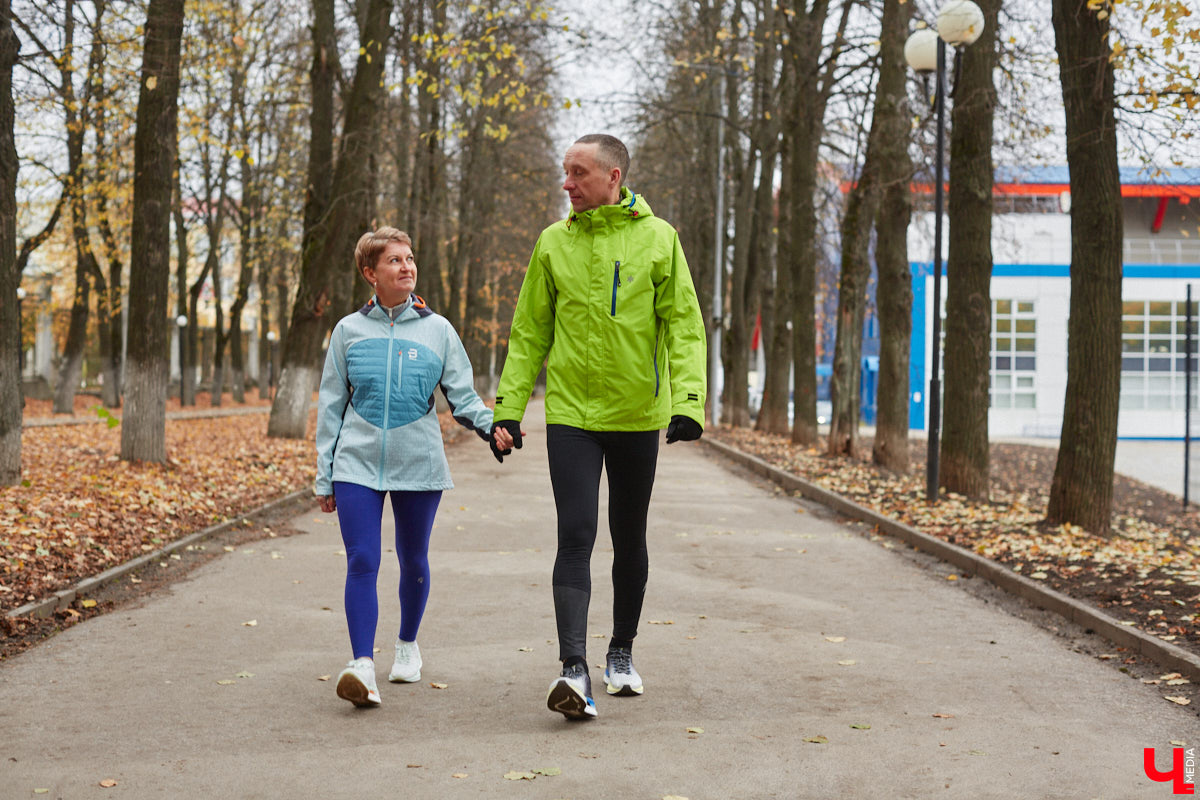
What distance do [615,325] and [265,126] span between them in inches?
1175

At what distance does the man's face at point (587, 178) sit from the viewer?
472 centimetres

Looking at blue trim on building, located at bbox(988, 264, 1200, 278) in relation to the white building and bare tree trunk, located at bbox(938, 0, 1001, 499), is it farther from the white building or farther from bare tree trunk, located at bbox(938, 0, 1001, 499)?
bare tree trunk, located at bbox(938, 0, 1001, 499)

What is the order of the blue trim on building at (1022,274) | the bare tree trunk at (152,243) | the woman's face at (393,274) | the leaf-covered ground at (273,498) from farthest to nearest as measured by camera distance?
1. the blue trim on building at (1022,274)
2. the bare tree trunk at (152,243)
3. the leaf-covered ground at (273,498)
4. the woman's face at (393,274)

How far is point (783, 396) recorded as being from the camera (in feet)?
91.7

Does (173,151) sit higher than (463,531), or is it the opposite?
(173,151)

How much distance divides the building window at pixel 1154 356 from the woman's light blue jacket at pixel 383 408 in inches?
1656

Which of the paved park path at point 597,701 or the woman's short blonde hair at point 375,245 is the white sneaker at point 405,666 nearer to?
the paved park path at point 597,701

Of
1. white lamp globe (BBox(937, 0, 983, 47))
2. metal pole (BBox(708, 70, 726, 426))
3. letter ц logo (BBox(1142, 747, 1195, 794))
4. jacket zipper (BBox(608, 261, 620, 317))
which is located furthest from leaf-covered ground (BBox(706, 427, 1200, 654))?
metal pole (BBox(708, 70, 726, 426))

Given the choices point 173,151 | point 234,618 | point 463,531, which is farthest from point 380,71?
point 234,618

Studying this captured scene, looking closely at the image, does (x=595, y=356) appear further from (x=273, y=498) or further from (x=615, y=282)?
(x=273, y=498)

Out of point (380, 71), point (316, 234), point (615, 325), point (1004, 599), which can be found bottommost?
point (1004, 599)

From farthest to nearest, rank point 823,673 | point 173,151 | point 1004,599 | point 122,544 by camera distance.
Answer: point 173,151 < point 122,544 < point 1004,599 < point 823,673

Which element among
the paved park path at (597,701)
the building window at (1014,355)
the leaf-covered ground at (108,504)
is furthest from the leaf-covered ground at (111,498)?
the building window at (1014,355)

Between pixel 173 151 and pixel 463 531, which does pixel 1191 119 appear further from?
pixel 173 151
